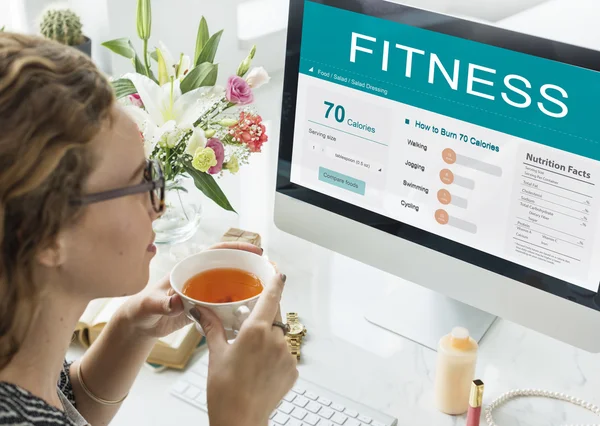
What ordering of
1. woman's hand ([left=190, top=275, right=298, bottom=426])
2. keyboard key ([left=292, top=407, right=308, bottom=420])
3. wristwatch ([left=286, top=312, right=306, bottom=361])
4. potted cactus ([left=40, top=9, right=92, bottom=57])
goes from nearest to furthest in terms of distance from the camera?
1. woman's hand ([left=190, top=275, right=298, bottom=426])
2. keyboard key ([left=292, top=407, right=308, bottom=420])
3. wristwatch ([left=286, top=312, right=306, bottom=361])
4. potted cactus ([left=40, top=9, right=92, bottom=57])

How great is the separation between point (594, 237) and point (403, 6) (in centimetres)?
40

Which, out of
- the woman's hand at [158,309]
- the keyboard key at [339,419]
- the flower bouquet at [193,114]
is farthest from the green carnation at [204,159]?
the keyboard key at [339,419]

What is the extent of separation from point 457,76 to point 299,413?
0.52m

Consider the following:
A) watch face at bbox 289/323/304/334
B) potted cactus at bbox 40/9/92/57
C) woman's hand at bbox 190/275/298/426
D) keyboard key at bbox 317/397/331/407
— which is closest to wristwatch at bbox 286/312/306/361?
watch face at bbox 289/323/304/334

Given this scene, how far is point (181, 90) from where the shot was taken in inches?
54.3

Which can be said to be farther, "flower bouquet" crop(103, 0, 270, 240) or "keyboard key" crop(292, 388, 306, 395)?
"flower bouquet" crop(103, 0, 270, 240)

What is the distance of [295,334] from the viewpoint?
128 centimetres

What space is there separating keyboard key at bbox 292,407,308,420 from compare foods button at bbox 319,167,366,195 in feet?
1.10

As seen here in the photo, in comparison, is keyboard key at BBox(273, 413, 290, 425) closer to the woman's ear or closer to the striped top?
the striped top

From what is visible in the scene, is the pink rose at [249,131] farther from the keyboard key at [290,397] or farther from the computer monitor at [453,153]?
the keyboard key at [290,397]

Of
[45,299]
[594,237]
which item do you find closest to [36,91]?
[45,299]

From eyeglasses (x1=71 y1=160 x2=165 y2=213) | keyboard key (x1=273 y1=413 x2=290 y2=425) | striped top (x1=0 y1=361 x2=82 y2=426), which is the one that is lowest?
keyboard key (x1=273 y1=413 x2=290 y2=425)

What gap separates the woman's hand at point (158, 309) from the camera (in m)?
1.07

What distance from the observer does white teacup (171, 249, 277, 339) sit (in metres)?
0.95
